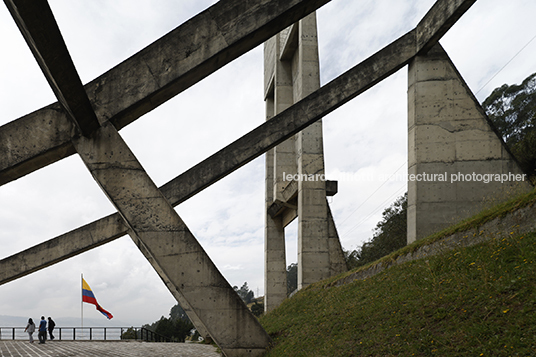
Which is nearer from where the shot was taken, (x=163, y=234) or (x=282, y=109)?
(x=163, y=234)

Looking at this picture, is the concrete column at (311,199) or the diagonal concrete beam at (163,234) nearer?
the diagonal concrete beam at (163,234)

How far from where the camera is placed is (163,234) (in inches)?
278

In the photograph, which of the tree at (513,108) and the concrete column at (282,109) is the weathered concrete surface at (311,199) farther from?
the tree at (513,108)

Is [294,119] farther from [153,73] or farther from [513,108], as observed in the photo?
[513,108]

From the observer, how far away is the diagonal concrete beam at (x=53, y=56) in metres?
4.18

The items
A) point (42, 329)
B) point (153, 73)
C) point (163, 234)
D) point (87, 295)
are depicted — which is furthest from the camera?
point (87, 295)

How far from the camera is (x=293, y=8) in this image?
701cm

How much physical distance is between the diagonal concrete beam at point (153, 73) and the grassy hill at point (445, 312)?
4.73m

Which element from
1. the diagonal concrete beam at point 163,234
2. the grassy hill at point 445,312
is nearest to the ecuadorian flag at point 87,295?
the grassy hill at point 445,312

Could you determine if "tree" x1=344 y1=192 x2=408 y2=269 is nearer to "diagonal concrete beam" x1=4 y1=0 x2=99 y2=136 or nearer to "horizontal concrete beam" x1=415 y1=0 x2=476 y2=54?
"horizontal concrete beam" x1=415 y1=0 x2=476 y2=54

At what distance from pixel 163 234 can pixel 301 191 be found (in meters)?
12.2

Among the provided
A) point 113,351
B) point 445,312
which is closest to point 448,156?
point 445,312

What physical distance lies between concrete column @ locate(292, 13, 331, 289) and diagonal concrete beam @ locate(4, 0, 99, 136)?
12966mm

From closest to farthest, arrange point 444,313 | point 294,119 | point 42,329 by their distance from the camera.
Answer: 1. point 444,313
2. point 294,119
3. point 42,329
